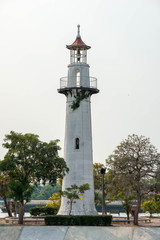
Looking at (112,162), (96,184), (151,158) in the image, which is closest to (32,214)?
(96,184)

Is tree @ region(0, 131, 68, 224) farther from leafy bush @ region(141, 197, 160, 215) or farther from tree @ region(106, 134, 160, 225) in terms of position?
leafy bush @ region(141, 197, 160, 215)

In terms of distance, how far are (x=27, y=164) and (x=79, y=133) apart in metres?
7.97

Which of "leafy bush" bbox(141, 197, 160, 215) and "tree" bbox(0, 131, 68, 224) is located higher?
"tree" bbox(0, 131, 68, 224)

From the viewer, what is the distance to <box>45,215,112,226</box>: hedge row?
45625mm

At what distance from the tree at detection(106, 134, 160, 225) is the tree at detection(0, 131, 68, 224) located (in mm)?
5752

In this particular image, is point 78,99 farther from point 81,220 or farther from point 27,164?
point 81,220

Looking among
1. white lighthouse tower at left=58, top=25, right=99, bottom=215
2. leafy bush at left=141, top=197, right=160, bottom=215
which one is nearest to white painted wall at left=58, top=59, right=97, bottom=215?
white lighthouse tower at left=58, top=25, right=99, bottom=215

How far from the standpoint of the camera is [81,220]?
45.9 m

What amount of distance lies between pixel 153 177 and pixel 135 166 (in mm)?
2033

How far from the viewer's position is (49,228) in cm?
4544

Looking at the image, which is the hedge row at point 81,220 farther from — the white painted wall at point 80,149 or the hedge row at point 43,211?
the hedge row at point 43,211

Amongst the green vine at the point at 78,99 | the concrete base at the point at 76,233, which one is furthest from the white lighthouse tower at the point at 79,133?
the concrete base at the point at 76,233

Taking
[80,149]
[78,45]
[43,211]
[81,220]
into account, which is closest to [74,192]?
[81,220]

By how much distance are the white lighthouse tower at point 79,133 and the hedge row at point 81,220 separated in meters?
5.29
